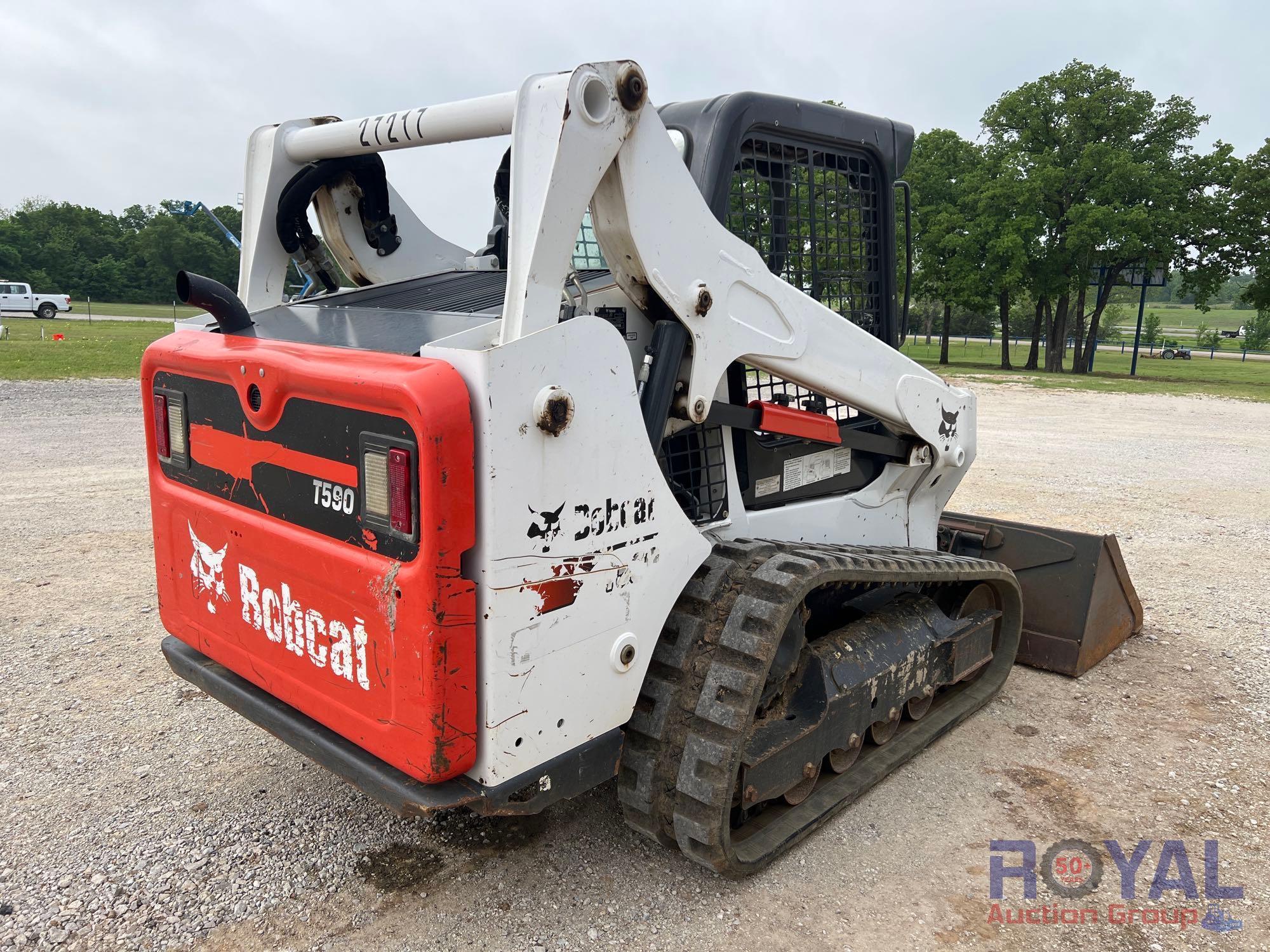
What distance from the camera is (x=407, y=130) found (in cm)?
270

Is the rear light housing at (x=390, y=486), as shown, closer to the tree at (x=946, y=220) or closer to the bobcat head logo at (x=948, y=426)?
the bobcat head logo at (x=948, y=426)

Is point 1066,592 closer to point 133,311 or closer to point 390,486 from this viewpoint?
point 390,486

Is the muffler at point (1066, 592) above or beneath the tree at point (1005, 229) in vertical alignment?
beneath

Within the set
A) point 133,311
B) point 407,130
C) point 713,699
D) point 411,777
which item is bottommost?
point 411,777

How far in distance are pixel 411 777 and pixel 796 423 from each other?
167 cm

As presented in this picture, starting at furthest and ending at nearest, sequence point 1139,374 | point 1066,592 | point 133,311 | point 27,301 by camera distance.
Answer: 1. point 133,311
2. point 27,301
3. point 1139,374
4. point 1066,592

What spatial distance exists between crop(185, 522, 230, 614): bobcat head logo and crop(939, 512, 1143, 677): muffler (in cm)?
370

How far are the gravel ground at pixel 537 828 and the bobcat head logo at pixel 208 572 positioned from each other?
31.6 inches

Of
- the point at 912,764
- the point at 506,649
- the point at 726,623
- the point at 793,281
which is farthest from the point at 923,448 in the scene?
Answer: the point at 506,649

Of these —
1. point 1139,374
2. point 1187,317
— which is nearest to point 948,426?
point 1139,374

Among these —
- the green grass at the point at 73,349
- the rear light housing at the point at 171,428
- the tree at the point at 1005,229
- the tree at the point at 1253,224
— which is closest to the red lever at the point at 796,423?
the rear light housing at the point at 171,428

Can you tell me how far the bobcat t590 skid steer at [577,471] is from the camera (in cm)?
221

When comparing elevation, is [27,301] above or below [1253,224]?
below

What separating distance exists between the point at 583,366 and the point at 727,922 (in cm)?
160
